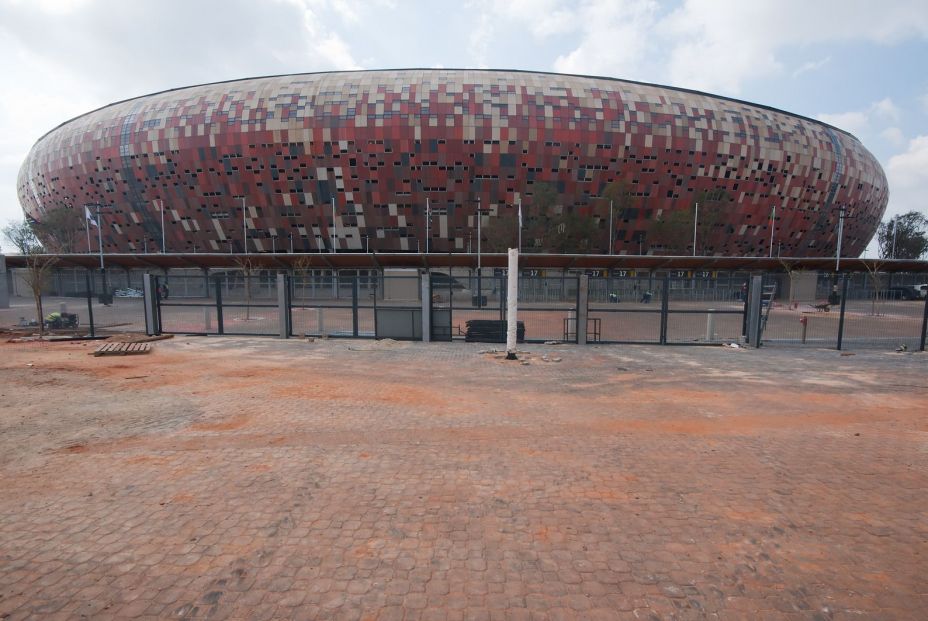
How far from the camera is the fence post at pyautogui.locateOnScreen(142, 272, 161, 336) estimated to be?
55.1ft

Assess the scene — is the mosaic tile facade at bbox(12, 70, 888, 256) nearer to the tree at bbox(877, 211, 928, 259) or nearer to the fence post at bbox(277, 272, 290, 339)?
the tree at bbox(877, 211, 928, 259)

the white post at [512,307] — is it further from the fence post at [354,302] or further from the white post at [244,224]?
the white post at [244,224]

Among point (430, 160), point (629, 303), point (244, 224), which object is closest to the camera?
point (629, 303)

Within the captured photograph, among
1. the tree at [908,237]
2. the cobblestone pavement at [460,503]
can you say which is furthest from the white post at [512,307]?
the tree at [908,237]

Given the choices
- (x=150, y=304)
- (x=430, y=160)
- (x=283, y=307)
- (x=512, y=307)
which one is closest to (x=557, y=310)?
(x=512, y=307)

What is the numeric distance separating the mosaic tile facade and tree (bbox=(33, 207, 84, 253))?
3.54 meters

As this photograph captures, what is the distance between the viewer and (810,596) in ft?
10.4

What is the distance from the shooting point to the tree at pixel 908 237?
245 feet

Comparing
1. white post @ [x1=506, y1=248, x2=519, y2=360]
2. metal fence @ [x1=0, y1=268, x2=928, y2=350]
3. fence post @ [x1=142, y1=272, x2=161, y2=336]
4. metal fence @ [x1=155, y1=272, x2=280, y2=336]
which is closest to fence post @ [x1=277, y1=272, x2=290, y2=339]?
metal fence @ [x1=0, y1=268, x2=928, y2=350]

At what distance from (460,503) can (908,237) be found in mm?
107790

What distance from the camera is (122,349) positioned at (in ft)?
43.8

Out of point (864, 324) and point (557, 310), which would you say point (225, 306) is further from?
point (864, 324)

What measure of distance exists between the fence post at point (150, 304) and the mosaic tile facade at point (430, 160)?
1619 inches

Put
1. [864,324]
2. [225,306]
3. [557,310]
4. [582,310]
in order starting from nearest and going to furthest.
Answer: [582,310] → [557,310] → [225,306] → [864,324]
